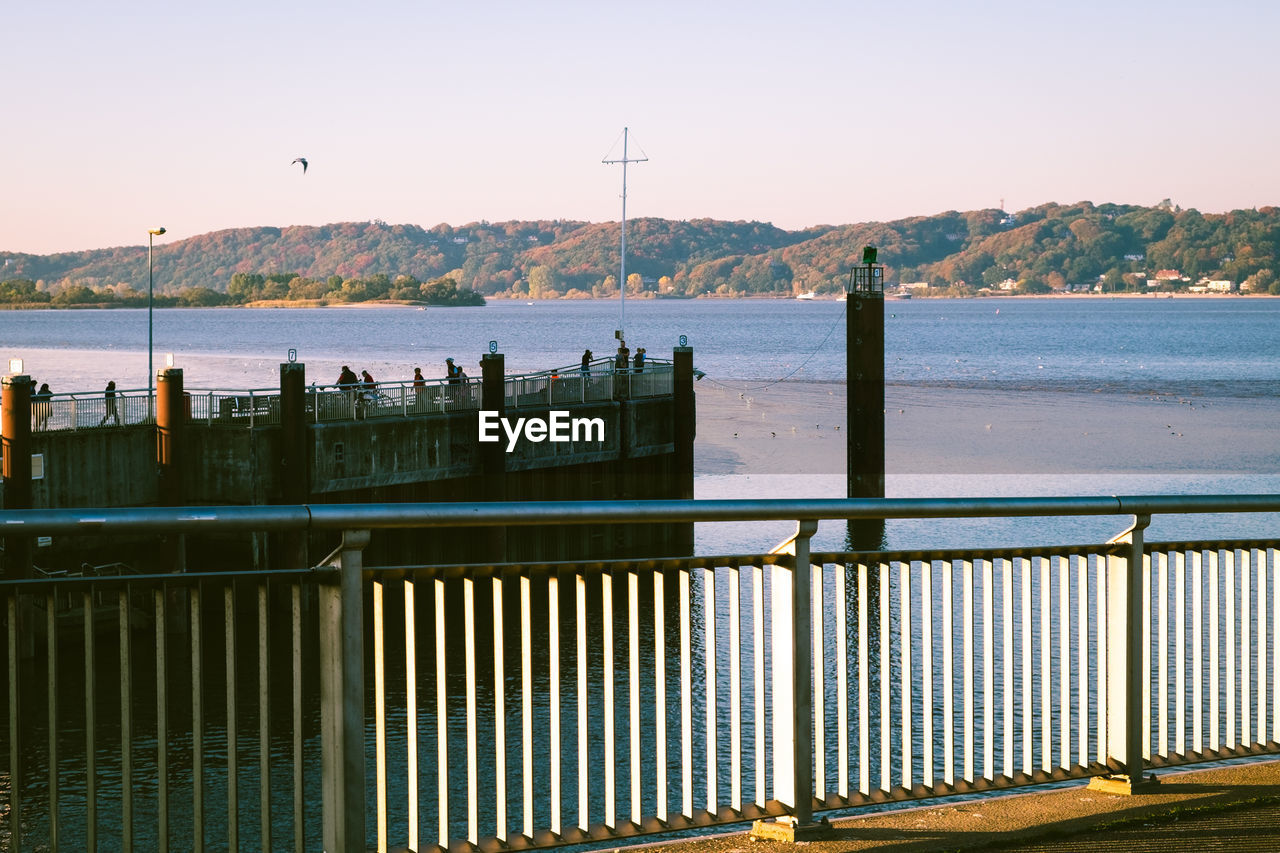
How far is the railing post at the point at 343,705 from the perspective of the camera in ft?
12.8

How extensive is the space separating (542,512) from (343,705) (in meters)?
0.71

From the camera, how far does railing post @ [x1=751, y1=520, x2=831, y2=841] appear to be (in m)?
4.61

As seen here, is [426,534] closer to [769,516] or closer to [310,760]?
[310,760]

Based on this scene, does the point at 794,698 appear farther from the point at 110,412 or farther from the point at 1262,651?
the point at 110,412

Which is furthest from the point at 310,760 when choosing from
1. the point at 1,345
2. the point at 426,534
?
the point at 1,345

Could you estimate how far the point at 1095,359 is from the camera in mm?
143875

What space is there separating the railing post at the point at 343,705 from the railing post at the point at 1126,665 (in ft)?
8.87

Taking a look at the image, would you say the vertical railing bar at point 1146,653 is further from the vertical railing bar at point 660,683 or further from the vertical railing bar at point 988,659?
the vertical railing bar at point 660,683

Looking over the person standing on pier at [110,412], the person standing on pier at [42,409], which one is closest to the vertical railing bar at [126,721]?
the person standing on pier at [42,409]

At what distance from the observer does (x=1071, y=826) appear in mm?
4793

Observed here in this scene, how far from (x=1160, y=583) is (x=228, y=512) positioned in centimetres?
336

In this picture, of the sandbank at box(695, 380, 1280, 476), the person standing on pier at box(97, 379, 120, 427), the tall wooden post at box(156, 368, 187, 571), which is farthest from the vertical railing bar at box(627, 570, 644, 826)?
the sandbank at box(695, 380, 1280, 476)

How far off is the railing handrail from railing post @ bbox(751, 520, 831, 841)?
0.77 ft

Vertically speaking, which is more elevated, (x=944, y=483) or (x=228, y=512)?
(x=228, y=512)
